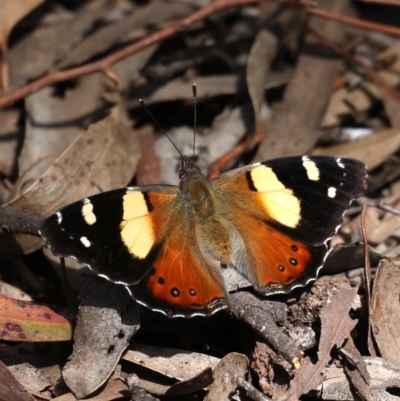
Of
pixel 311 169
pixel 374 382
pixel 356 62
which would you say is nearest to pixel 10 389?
pixel 374 382

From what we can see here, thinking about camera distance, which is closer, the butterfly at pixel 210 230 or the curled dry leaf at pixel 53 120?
the butterfly at pixel 210 230

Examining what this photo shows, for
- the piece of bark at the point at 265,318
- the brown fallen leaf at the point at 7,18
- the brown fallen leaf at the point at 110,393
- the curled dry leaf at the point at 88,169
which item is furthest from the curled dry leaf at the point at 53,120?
the piece of bark at the point at 265,318

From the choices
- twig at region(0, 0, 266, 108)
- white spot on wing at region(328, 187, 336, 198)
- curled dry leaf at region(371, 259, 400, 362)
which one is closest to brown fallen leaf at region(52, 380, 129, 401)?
curled dry leaf at region(371, 259, 400, 362)

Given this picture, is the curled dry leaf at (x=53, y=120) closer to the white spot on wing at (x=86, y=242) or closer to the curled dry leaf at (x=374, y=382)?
the white spot on wing at (x=86, y=242)

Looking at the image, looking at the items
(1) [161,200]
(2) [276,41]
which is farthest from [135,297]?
(2) [276,41]

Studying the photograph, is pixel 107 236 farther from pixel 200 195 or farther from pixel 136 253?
pixel 200 195

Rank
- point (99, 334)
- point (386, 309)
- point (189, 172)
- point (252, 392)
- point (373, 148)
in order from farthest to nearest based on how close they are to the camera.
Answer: point (373, 148)
point (189, 172)
point (386, 309)
point (99, 334)
point (252, 392)
